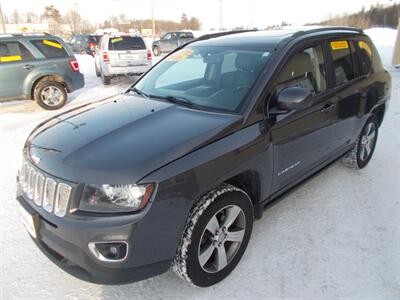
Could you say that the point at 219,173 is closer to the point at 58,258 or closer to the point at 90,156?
the point at 90,156

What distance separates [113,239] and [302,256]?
1.68 metres

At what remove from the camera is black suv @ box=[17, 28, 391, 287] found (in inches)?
81.4

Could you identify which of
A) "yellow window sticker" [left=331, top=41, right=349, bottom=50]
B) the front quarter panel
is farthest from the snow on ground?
"yellow window sticker" [left=331, top=41, right=349, bottom=50]

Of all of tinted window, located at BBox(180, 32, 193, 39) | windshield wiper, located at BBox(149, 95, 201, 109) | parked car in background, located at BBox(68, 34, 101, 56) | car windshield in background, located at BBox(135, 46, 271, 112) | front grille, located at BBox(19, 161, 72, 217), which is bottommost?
front grille, located at BBox(19, 161, 72, 217)

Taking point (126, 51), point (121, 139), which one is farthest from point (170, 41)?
point (121, 139)

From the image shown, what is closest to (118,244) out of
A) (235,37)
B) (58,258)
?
(58,258)

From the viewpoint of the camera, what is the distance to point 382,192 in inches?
155

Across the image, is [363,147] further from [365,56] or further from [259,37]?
[259,37]

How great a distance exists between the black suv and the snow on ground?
30 centimetres

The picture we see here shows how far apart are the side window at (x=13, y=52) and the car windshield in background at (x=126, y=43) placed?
3.71m

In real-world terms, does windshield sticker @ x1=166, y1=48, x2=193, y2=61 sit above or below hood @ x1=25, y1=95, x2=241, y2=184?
above

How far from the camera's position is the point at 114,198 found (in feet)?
6.75

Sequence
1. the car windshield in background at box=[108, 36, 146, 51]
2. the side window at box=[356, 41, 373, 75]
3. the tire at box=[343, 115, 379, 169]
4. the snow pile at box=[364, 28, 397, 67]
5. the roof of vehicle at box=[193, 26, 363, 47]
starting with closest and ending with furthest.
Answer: the roof of vehicle at box=[193, 26, 363, 47], the side window at box=[356, 41, 373, 75], the tire at box=[343, 115, 379, 169], the car windshield in background at box=[108, 36, 146, 51], the snow pile at box=[364, 28, 397, 67]

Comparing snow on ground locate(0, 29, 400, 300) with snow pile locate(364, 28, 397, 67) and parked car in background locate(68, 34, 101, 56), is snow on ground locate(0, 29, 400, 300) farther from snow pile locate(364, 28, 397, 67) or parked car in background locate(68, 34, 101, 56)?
parked car in background locate(68, 34, 101, 56)
